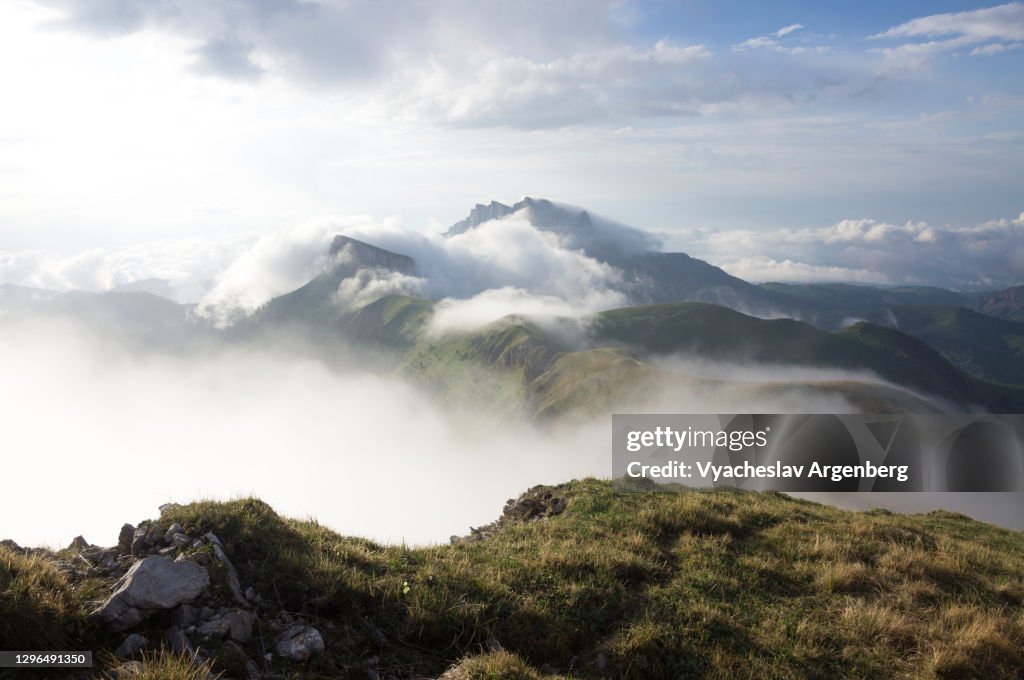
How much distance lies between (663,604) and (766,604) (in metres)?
2.49

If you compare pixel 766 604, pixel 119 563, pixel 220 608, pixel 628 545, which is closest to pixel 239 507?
pixel 119 563

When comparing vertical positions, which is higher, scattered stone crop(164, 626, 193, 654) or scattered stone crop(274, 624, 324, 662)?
scattered stone crop(164, 626, 193, 654)

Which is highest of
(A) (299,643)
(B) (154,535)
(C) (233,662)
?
(B) (154,535)

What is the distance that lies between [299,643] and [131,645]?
2.49 m

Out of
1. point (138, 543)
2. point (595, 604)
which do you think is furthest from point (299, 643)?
point (595, 604)

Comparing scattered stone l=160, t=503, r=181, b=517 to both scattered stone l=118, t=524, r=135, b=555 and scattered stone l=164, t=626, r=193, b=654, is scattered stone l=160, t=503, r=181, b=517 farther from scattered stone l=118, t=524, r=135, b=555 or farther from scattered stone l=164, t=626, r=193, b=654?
scattered stone l=164, t=626, r=193, b=654

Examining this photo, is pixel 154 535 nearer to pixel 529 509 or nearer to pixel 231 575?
pixel 231 575

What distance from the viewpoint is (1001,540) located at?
22.4m

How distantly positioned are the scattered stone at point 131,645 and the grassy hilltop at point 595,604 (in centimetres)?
27

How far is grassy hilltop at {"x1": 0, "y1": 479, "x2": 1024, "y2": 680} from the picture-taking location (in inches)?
370

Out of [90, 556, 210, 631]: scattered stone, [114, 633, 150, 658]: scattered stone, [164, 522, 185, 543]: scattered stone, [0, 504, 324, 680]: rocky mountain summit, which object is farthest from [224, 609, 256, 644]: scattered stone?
[164, 522, 185, 543]: scattered stone

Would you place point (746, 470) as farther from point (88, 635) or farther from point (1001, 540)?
point (88, 635)

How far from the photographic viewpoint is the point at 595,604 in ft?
37.7

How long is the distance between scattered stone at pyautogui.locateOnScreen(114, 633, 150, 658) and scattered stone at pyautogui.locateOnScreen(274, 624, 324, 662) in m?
1.98
